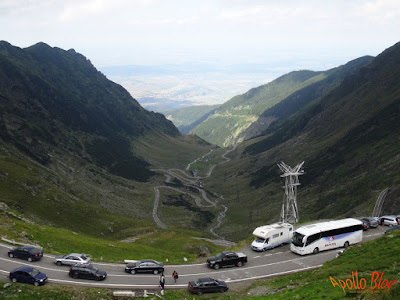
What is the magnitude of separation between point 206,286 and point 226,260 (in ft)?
28.8

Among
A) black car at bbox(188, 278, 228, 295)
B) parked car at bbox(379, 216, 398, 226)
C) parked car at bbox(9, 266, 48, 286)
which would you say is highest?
parked car at bbox(9, 266, 48, 286)

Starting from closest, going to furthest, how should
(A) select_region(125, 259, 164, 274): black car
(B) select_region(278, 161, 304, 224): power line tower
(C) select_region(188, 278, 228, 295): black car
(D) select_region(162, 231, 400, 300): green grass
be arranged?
(D) select_region(162, 231, 400, 300): green grass, (C) select_region(188, 278, 228, 295): black car, (A) select_region(125, 259, 164, 274): black car, (B) select_region(278, 161, 304, 224): power line tower

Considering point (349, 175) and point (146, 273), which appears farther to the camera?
point (349, 175)

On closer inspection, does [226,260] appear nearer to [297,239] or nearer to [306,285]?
[297,239]

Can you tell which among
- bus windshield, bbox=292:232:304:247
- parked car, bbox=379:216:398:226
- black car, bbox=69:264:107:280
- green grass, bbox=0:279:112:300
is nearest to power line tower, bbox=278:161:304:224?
parked car, bbox=379:216:398:226

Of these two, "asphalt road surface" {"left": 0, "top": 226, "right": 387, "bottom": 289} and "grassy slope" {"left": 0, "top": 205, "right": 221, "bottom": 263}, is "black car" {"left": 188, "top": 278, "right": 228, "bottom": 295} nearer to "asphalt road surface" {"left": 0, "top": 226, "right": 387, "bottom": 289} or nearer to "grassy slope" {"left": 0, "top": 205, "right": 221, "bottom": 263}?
"asphalt road surface" {"left": 0, "top": 226, "right": 387, "bottom": 289}

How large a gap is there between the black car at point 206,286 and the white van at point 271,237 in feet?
47.9

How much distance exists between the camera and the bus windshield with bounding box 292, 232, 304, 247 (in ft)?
178

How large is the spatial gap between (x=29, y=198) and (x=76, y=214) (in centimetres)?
1542

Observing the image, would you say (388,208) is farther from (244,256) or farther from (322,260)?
(244,256)

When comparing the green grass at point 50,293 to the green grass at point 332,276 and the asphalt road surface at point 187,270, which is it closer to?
the asphalt road surface at point 187,270

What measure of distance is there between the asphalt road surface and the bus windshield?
1.81 m

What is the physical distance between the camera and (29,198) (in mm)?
110125

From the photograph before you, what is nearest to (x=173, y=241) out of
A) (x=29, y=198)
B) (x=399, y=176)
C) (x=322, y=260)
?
(x=29, y=198)
